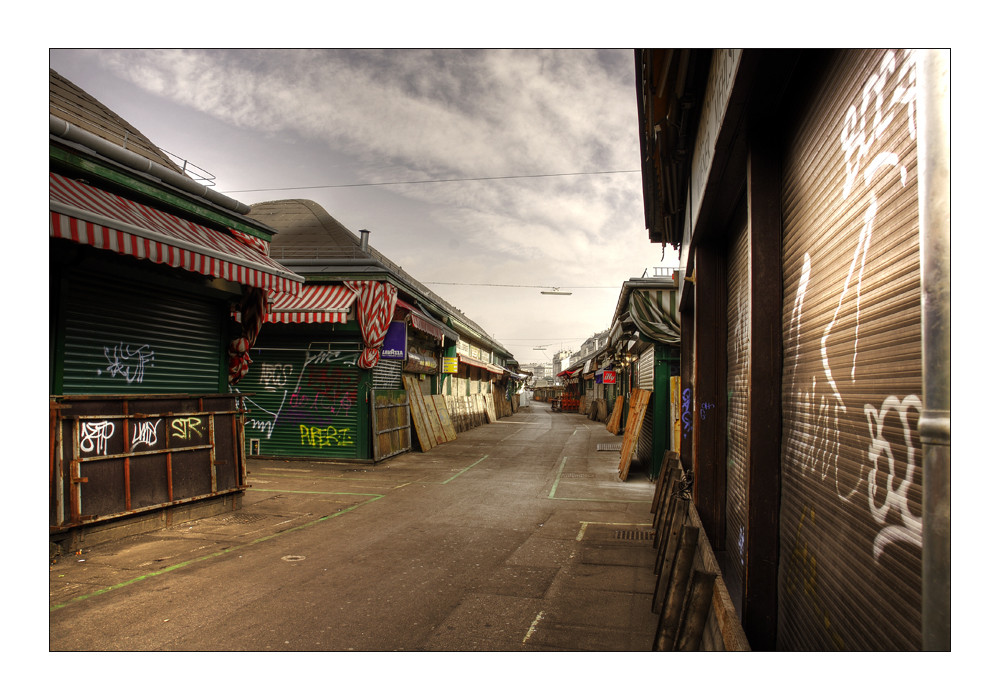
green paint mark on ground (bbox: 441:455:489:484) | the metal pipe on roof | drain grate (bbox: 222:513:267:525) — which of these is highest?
the metal pipe on roof

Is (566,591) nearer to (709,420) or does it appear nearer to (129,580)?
(709,420)

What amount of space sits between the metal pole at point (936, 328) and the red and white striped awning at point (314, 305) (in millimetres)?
12241

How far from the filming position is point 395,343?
1467cm

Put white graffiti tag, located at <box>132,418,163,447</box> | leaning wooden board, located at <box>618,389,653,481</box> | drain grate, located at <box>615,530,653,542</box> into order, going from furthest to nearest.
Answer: leaning wooden board, located at <box>618,389,653,481</box>
drain grate, located at <box>615,530,653,542</box>
white graffiti tag, located at <box>132,418,163,447</box>

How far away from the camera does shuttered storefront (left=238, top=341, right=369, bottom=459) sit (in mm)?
13695

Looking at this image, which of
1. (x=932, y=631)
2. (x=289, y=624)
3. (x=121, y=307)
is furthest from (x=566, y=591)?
(x=121, y=307)

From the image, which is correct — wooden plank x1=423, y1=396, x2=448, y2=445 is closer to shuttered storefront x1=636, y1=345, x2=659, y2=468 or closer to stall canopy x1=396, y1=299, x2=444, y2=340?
stall canopy x1=396, y1=299, x2=444, y2=340

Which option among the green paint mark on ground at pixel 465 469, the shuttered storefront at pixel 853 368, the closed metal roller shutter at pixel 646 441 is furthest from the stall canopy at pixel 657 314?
the shuttered storefront at pixel 853 368

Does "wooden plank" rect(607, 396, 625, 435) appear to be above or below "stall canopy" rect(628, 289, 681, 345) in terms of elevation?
below

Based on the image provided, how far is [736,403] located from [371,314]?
9593 mm

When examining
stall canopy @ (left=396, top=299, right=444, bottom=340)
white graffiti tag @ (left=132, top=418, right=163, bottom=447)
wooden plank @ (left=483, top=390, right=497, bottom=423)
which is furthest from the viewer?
wooden plank @ (left=483, top=390, right=497, bottom=423)

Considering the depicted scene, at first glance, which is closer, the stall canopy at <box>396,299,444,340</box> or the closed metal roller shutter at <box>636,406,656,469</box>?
the closed metal roller shutter at <box>636,406,656,469</box>

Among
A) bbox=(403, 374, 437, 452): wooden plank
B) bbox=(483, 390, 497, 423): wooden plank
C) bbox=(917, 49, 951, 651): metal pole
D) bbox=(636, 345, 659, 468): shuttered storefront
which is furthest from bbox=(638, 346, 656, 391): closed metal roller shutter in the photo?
bbox=(483, 390, 497, 423): wooden plank

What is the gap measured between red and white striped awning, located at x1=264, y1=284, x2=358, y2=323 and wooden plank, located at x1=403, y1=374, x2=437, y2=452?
434 cm
